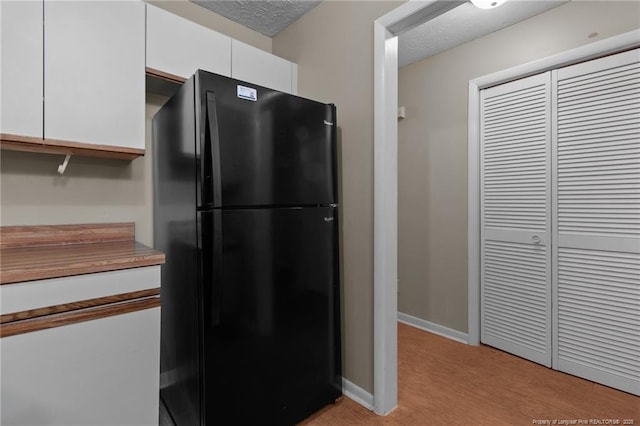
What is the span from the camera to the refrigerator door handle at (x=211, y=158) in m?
1.27

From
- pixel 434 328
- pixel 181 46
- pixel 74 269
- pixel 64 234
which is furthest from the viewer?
pixel 434 328

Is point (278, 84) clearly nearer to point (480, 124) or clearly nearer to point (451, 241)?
point (480, 124)

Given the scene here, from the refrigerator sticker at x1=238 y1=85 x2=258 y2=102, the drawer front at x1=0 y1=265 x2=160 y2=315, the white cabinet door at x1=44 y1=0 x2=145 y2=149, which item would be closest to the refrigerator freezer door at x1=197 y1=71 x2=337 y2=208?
the refrigerator sticker at x1=238 y1=85 x2=258 y2=102

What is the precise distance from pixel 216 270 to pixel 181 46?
4.09 feet

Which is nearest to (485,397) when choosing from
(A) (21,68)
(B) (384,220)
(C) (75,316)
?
(B) (384,220)

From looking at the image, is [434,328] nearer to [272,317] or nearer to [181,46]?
[272,317]

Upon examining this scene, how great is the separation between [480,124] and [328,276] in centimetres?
182

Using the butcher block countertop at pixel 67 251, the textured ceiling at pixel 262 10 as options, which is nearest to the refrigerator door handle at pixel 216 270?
the butcher block countertop at pixel 67 251

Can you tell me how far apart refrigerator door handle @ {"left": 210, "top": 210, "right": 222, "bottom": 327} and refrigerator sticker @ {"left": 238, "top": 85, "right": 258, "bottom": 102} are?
0.51 metres

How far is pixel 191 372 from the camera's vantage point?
4.43ft

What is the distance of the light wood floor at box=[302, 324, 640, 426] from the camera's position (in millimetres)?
1670

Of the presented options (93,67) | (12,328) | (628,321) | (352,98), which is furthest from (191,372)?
(628,321)

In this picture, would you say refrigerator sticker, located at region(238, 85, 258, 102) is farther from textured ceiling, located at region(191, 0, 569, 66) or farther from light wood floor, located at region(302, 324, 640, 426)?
light wood floor, located at region(302, 324, 640, 426)

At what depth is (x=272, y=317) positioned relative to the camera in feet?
4.80
